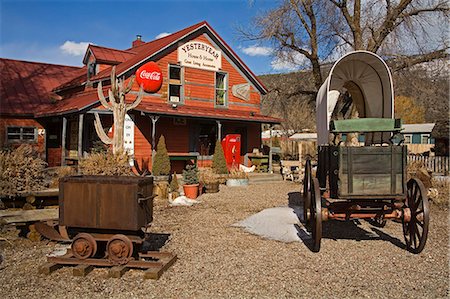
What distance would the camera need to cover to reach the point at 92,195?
205 inches

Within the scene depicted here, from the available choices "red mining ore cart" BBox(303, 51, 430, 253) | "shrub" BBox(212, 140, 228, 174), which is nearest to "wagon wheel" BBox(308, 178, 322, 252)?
"red mining ore cart" BBox(303, 51, 430, 253)

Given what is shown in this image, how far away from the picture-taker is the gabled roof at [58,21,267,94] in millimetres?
16031

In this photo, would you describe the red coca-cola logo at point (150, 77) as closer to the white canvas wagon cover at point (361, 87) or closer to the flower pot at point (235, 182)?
the flower pot at point (235, 182)

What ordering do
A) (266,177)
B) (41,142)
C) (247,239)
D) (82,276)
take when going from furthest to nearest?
(41,142) < (266,177) < (247,239) < (82,276)

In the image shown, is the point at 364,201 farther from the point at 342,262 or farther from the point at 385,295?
the point at 385,295

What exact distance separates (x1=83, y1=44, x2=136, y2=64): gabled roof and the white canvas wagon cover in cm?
1308

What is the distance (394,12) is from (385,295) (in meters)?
16.7

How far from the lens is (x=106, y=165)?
10.3 metres

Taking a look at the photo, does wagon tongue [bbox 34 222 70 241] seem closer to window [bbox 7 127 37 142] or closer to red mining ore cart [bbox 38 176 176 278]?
red mining ore cart [bbox 38 176 176 278]

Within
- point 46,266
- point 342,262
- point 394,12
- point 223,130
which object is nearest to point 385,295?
point 342,262

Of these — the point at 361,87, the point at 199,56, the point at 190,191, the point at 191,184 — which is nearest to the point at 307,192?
the point at 361,87

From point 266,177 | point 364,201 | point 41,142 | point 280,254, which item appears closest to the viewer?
point 280,254

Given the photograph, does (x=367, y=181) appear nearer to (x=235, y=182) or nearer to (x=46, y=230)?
(x=46, y=230)

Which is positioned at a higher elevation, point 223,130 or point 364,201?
point 223,130
